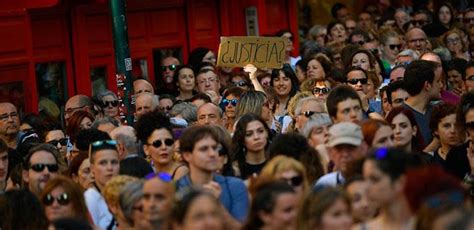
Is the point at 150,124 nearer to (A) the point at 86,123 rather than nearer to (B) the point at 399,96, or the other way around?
(A) the point at 86,123

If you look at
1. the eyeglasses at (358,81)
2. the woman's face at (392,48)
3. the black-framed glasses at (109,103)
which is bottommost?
the black-framed glasses at (109,103)

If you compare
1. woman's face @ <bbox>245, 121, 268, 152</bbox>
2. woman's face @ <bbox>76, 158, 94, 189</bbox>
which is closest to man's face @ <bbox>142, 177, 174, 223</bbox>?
woman's face @ <bbox>76, 158, 94, 189</bbox>

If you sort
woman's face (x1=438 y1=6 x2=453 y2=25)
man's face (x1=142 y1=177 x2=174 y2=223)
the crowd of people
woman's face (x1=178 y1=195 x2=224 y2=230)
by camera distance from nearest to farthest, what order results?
woman's face (x1=178 y1=195 x2=224 y2=230) → the crowd of people → man's face (x1=142 y1=177 x2=174 y2=223) → woman's face (x1=438 y1=6 x2=453 y2=25)

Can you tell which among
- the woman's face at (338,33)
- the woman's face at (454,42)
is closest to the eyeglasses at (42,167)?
the woman's face at (454,42)

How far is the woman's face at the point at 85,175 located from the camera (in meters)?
14.7

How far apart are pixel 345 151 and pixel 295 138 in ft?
1.80

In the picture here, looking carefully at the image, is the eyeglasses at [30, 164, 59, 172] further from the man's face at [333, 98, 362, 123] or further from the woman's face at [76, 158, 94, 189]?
the man's face at [333, 98, 362, 123]

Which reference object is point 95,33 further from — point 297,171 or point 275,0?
point 297,171

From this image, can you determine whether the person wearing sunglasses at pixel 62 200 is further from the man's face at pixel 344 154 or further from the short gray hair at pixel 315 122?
the short gray hair at pixel 315 122

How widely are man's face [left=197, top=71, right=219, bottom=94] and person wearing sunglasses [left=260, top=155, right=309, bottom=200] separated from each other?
864cm

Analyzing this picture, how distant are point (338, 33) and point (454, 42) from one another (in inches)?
83.0

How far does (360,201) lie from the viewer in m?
11.6

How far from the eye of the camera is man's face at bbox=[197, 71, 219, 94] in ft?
70.5

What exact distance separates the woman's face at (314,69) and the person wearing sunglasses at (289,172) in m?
9.09
